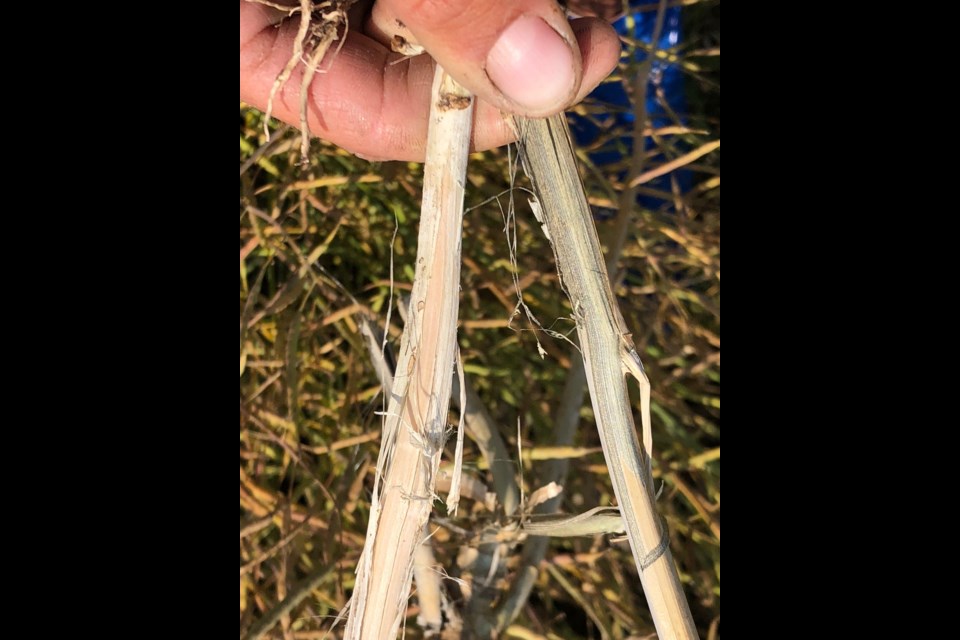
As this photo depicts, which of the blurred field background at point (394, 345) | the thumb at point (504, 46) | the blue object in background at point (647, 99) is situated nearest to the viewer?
the thumb at point (504, 46)

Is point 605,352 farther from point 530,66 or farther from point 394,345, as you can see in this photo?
point 394,345

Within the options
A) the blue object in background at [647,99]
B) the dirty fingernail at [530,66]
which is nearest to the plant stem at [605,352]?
the dirty fingernail at [530,66]

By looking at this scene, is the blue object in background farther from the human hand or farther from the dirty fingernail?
the dirty fingernail

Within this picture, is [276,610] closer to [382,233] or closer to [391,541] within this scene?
[391,541]

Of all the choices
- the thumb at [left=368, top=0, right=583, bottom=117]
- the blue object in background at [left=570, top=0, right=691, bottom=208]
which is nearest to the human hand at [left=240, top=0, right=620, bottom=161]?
the thumb at [left=368, top=0, right=583, bottom=117]

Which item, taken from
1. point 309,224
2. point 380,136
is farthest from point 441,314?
point 309,224

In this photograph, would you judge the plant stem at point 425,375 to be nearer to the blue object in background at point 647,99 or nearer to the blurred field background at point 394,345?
the blurred field background at point 394,345

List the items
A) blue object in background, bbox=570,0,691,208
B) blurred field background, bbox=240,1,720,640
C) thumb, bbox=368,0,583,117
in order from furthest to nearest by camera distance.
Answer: blue object in background, bbox=570,0,691,208, blurred field background, bbox=240,1,720,640, thumb, bbox=368,0,583,117

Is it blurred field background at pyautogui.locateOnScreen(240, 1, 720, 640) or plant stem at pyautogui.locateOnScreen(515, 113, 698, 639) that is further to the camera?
blurred field background at pyautogui.locateOnScreen(240, 1, 720, 640)
